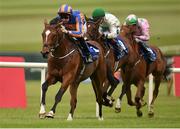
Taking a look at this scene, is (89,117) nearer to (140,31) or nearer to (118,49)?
(118,49)

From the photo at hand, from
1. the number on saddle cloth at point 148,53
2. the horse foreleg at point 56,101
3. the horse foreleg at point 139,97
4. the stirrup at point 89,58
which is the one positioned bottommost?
the horse foreleg at point 139,97

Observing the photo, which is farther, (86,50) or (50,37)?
(86,50)

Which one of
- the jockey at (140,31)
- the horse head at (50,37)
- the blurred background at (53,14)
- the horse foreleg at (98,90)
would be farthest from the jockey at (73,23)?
the blurred background at (53,14)

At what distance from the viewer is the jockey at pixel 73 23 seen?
→ 16.3 m

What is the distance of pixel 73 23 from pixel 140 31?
3547 millimetres

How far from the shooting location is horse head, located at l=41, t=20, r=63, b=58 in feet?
51.6

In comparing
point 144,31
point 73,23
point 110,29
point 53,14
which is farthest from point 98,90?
point 53,14

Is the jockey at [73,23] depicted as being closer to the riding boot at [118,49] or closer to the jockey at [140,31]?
the riding boot at [118,49]

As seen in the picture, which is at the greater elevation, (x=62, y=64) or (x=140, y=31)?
(x=62, y=64)

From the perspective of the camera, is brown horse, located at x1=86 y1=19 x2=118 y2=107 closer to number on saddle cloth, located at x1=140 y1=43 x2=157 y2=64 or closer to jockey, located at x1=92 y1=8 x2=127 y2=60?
jockey, located at x1=92 y1=8 x2=127 y2=60

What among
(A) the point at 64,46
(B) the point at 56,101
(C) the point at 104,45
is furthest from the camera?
(C) the point at 104,45

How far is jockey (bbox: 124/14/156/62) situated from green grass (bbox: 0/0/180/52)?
48.2 feet

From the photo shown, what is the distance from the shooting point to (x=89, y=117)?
691 inches

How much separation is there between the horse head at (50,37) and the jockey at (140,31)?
375cm
